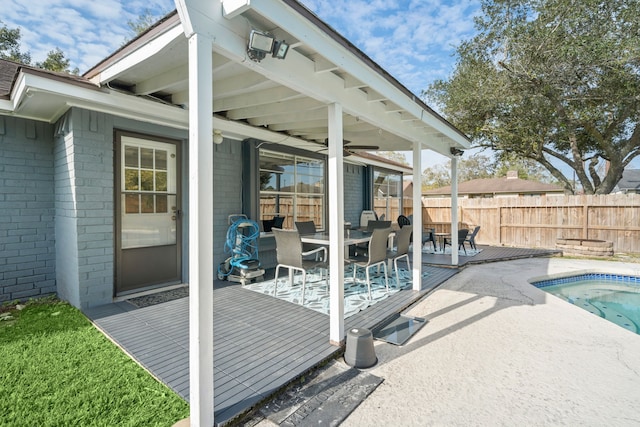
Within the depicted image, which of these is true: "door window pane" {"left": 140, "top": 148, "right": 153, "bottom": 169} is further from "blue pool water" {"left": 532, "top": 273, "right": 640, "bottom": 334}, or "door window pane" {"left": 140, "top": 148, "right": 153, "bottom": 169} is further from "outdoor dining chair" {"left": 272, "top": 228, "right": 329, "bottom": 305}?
"blue pool water" {"left": 532, "top": 273, "right": 640, "bottom": 334}

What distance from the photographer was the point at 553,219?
9516mm

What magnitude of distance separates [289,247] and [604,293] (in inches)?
237

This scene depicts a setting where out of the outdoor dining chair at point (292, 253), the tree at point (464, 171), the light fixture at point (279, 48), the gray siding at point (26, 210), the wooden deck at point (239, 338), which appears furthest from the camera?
the tree at point (464, 171)

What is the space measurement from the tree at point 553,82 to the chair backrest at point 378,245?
898 centimetres

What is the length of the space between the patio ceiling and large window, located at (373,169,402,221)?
6232 millimetres

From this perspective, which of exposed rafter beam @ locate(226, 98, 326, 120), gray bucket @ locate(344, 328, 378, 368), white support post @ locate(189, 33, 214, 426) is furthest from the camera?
exposed rafter beam @ locate(226, 98, 326, 120)

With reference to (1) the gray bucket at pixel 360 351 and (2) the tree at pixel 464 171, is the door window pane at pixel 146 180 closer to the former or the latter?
(1) the gray bucket at pixel 360 351

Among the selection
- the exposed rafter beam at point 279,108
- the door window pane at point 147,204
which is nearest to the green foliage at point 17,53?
the door window pane at point 147,204

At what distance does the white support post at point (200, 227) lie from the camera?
175 cm

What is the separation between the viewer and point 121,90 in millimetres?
3340

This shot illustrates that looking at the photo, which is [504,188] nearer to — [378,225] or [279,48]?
[378,225]

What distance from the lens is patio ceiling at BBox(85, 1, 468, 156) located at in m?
2.04

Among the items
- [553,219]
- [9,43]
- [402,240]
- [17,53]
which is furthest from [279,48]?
[17,53]

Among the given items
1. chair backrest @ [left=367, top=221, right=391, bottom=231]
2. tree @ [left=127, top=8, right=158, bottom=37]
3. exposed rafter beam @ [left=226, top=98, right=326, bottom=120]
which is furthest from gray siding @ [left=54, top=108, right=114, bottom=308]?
tree @ [left=127, top=8, right=158, bottom=37]
